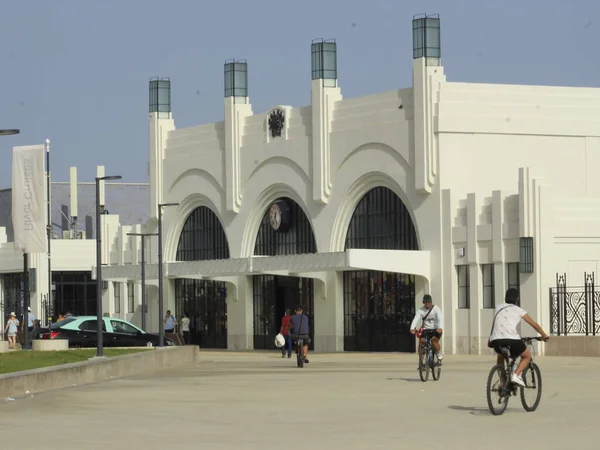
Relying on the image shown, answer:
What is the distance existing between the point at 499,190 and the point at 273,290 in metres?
13.8

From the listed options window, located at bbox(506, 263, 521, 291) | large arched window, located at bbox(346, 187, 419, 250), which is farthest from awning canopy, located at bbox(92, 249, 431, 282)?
window, located at bbox(506, 263, 521, 291)

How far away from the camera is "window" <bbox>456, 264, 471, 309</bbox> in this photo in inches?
1818

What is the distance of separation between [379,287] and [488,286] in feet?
18.4

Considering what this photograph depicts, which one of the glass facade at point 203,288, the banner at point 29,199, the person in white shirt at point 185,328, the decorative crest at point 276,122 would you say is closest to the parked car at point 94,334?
the banner at point 29,199

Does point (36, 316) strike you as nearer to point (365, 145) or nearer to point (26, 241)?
point (365, 145)

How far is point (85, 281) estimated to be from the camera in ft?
242

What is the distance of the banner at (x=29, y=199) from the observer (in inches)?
1569

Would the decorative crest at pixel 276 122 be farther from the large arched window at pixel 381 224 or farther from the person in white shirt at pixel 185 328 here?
the person in white shirt at pixel 185 328

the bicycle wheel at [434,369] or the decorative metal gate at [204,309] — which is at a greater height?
the decorative metal gate at [204,309]

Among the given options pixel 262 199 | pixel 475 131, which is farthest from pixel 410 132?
pixel 262 199

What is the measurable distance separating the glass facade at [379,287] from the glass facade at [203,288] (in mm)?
8996

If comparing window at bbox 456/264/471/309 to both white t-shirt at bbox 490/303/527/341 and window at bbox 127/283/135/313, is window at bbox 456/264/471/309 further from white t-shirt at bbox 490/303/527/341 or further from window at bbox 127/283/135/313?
white t-shirt at bbox 490/303/527/341

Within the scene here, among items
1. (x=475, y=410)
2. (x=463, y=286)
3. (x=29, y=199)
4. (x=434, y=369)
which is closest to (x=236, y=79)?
(x=463, y=286)

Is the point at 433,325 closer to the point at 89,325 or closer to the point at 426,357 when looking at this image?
the point at 426,357
